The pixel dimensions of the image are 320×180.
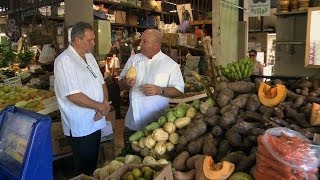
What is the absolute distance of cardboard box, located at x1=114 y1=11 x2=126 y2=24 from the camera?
812 cm

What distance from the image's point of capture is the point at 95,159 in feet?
11.4

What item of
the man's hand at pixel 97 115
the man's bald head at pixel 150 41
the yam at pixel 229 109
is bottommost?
the man's hand at pixel 97 115

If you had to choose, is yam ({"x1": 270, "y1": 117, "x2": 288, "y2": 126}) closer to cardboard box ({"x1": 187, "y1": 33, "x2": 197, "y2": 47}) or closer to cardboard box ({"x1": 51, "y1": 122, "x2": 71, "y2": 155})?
cardboard box ({"x1": 51, "y1": 122, "x2": 71, "y2": 155})

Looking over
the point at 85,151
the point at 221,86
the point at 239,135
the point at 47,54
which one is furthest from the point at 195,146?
the point at 47,54

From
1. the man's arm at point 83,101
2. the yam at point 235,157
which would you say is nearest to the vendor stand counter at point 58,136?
the man's arm at point 83,101

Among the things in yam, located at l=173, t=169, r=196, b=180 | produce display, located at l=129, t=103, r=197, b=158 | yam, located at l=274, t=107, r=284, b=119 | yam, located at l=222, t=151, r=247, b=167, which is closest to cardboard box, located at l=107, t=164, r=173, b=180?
yam, located at l=173, t=169, r=196, b=180

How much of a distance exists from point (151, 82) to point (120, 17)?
5194mm

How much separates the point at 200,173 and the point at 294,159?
1.95 feet

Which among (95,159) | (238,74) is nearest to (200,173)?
(238,74)

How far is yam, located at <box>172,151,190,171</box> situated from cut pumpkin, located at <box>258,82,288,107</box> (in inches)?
28.2

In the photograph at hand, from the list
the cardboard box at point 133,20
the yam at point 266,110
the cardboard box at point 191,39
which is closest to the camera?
the yam at point 266,110

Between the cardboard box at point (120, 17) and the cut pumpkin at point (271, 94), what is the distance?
19.7 ft

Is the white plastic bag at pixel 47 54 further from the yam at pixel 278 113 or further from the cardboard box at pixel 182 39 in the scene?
the yam at pixel 278 113

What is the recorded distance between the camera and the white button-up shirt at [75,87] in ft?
10.3
